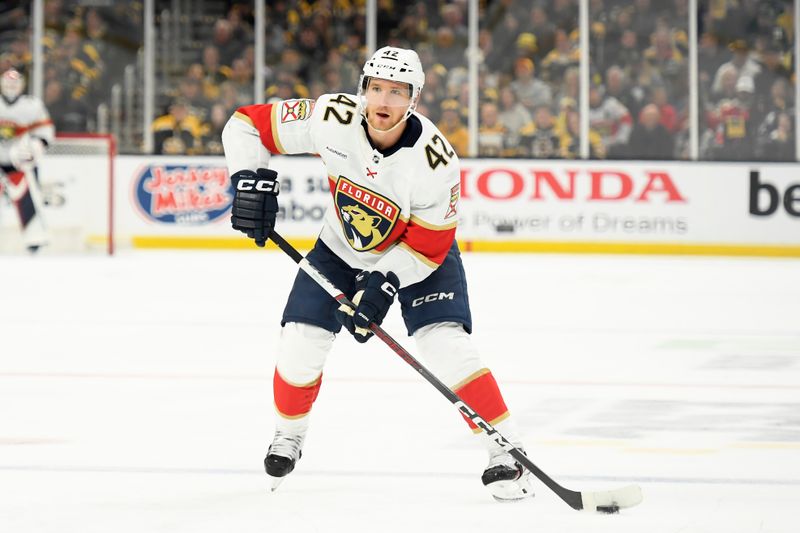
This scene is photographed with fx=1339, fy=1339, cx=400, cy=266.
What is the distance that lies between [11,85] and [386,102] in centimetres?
716

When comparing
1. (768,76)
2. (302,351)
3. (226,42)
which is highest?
(226,42)

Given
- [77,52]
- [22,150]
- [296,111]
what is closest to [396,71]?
[296,111]

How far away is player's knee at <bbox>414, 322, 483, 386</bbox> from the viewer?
9.39ft

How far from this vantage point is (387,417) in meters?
3.68

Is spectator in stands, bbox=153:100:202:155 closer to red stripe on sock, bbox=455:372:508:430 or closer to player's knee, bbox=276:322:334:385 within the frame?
player's knee, bbox=276:322:334:385

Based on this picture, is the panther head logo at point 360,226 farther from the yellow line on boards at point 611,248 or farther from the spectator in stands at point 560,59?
the spectator in stands at point 560,59

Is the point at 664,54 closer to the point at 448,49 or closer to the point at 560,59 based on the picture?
the point at 560,59

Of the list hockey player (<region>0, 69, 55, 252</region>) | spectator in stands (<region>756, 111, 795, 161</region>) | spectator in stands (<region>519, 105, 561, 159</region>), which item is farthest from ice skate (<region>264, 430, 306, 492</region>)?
spectator in stands (<region>756, 111, 795, 161</region>)

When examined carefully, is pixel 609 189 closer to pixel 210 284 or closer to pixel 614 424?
pixel 210 284

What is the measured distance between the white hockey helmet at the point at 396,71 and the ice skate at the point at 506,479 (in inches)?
29.6

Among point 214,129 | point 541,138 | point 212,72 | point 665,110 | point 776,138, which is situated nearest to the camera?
point 776,138

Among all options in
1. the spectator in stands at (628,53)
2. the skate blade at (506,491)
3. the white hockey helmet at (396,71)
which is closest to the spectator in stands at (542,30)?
the spectator in stands at (628,53)

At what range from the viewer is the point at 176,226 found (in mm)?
9914

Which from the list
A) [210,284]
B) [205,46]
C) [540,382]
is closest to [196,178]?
[205,46]
